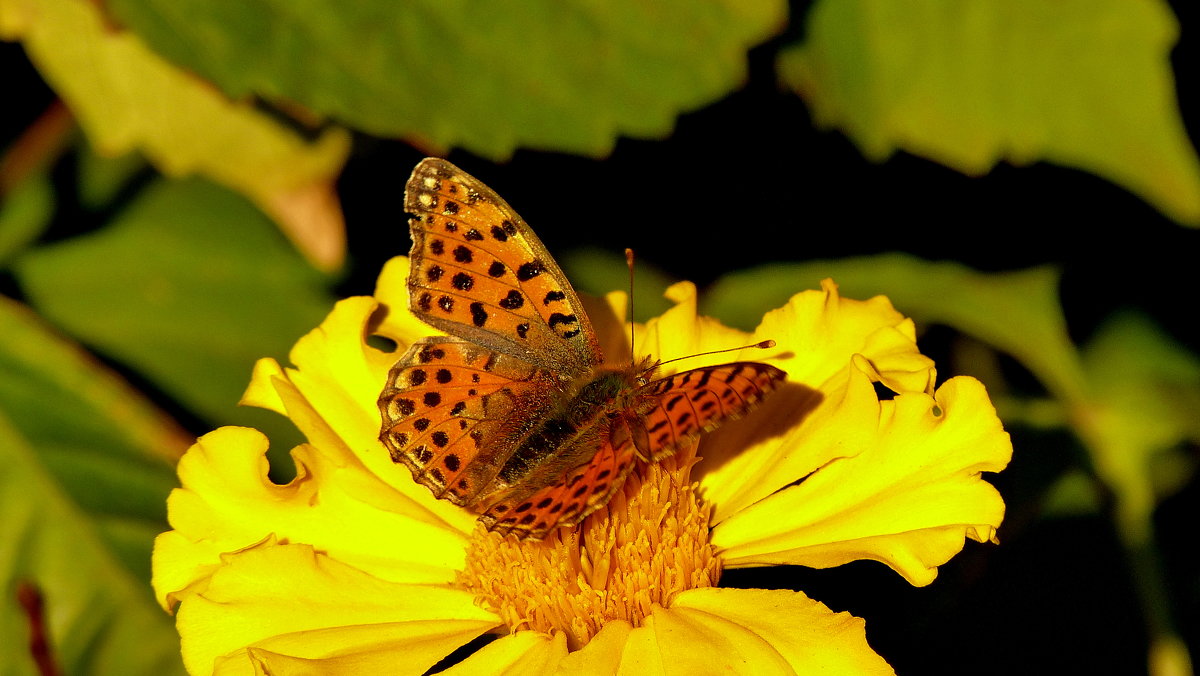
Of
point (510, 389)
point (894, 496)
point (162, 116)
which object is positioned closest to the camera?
point (894, 496)

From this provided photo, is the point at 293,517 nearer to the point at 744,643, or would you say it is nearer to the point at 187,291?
the point at 744,643

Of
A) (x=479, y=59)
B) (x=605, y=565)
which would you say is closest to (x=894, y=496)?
(x=605, y=565)

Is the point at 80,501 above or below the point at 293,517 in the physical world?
below

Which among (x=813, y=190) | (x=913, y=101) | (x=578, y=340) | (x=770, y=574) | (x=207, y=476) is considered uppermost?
(x=913, y=101)

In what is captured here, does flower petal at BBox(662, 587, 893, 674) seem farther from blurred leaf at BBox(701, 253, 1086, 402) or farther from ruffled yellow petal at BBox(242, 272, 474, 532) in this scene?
blurred leaf at BBox(701, 253, 1086, 402)

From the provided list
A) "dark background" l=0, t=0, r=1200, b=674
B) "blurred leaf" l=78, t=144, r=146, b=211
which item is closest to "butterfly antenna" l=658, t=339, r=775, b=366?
"dark background" l=0, t=0, r=1200, b=674

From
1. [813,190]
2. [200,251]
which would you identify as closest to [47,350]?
[200,251]

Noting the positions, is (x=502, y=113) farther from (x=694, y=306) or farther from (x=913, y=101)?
(x=913, y=101)

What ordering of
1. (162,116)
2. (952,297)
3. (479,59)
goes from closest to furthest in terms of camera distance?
(479,59) < (952,297) < (162,116)
